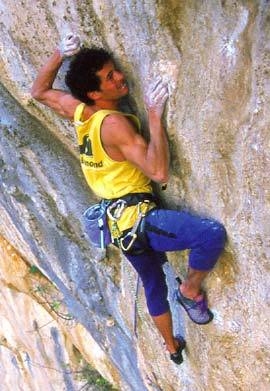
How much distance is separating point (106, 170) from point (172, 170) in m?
0.40

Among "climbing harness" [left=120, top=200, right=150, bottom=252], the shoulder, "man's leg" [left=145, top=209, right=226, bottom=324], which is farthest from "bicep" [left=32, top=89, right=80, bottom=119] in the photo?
"man's leg" [left=145, top=209, right=226, bottom=324]

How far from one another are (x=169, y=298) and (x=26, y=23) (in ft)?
6.69

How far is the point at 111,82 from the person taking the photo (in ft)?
11.7

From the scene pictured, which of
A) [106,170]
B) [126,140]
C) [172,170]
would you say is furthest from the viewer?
[172,170]

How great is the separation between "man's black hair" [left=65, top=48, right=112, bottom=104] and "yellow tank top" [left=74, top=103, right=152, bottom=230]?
11cm

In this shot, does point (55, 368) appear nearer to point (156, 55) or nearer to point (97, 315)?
point (97, 315)

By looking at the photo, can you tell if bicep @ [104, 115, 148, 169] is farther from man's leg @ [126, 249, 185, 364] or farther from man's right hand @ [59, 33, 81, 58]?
man's leg @ [126, 249, 185, 364]

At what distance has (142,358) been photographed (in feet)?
17.7

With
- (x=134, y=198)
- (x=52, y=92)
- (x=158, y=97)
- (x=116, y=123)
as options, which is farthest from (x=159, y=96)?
(x=52, y=92)

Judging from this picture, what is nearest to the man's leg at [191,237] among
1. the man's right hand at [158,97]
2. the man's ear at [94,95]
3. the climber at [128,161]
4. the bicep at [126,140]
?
the climber at [128,161]

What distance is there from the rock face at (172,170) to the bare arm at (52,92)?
15cm

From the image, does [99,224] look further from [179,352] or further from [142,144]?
[179,352]

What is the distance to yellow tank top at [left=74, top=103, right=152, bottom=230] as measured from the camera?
11.8 feet

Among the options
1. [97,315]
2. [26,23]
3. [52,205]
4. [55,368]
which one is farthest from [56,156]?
[55,368]
